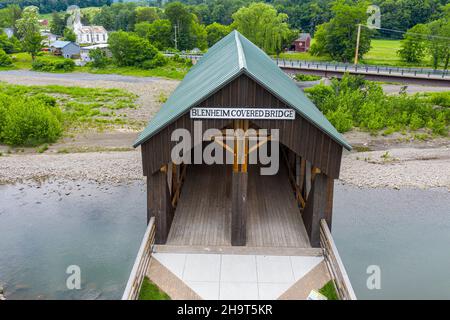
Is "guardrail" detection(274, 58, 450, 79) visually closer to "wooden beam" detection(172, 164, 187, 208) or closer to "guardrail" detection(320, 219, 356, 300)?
"wooden beam" detection(172, 164, 187, 208)

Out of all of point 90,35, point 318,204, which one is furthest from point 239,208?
point 90,35

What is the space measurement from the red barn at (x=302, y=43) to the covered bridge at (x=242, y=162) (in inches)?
2573

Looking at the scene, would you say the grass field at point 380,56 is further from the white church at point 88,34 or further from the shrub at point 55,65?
the white church at point 88,34

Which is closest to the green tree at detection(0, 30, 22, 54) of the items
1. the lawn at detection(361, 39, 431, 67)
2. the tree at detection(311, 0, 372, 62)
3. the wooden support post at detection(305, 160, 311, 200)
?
the tree at detection(311, 0, 372, 62)

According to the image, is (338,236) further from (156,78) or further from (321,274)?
(156,78)

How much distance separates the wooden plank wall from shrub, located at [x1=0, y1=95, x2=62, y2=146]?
75.6 ft

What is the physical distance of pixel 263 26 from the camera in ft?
216

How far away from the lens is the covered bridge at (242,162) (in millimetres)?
12531

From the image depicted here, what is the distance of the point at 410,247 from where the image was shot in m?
20.3

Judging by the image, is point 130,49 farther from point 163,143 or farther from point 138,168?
point 163,143

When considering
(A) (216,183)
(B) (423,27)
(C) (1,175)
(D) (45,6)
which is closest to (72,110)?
(C) (1,175)

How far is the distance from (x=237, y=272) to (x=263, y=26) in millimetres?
58208

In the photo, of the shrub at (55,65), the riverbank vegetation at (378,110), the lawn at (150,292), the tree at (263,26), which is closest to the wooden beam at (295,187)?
the lawn at (150,292)

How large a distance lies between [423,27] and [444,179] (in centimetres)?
4343
